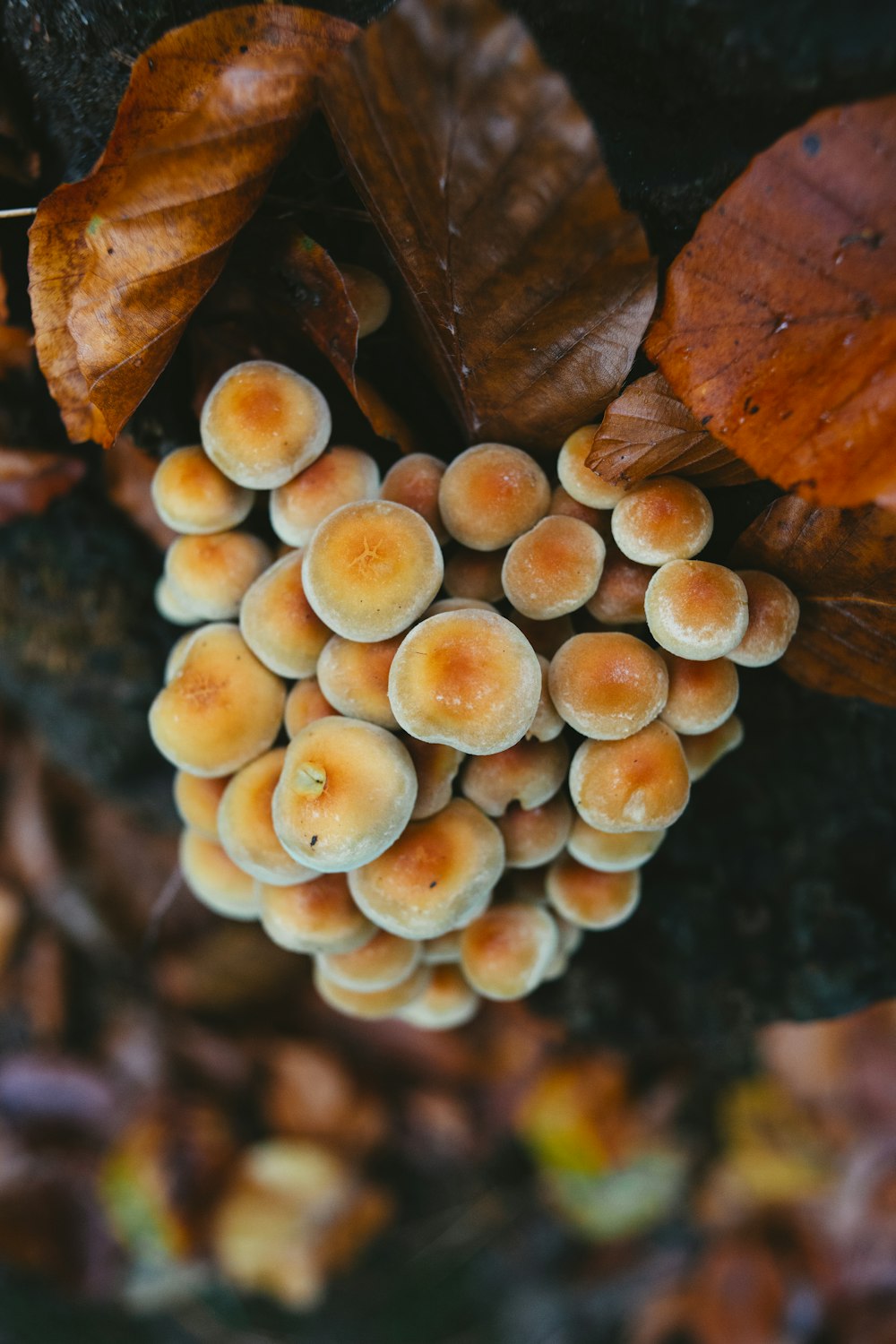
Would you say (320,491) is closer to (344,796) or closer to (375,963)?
(344,796)

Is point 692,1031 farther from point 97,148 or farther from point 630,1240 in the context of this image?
point 97,148

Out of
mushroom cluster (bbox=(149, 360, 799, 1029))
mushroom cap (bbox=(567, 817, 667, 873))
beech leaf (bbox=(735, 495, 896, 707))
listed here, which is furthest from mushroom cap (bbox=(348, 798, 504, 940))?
beech leaf (bbox=(735, 495, 896, 707))

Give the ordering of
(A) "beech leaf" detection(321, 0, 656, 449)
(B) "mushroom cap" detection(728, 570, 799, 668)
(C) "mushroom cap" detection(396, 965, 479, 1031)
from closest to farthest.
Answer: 1. (A) "beech leaf" detection(321, 0, 656, 449)
2. (B) "mushroom cap" detection(728, 570, 799, 668)
3. (C) "mushroom cap" detection(396, 965, 479, 1031)

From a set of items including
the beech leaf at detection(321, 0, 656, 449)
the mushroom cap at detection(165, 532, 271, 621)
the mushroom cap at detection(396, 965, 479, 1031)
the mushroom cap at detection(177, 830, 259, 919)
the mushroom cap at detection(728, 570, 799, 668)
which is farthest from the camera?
the mushroom cap at detection(396, 965, 479, 1031)

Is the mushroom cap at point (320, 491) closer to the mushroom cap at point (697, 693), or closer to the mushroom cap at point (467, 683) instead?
the mushroom cap at point (467, 683)

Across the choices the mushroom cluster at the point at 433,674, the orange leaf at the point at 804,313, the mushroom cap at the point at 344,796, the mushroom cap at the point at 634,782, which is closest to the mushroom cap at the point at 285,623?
the mushroom cluster at the point at 433,674

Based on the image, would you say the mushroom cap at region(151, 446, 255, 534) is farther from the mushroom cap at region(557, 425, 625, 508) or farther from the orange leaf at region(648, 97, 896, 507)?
the orange leaf at region(648, 97, 896, 507)
